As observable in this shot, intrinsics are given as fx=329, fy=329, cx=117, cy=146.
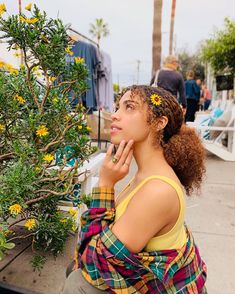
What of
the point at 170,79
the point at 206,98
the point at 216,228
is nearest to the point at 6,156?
the point at 216,228

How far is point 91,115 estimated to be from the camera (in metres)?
7.10

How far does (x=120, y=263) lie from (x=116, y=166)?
1.13 ft

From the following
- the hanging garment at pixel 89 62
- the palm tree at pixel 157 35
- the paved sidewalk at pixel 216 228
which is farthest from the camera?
the palm tree at pixel 157 35

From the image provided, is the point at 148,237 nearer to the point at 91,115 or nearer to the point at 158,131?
the point at 158,131

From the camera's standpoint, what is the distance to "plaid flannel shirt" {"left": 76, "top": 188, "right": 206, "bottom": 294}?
3.66 feet

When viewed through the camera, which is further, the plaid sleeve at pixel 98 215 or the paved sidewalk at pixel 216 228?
the paved sidewalk at pixel 216 228

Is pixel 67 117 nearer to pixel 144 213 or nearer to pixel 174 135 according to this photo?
pixel 174 135

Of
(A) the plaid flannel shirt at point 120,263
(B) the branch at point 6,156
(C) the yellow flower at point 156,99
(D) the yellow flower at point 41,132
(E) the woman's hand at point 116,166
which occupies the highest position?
(C) the yellow flower at point 156,99

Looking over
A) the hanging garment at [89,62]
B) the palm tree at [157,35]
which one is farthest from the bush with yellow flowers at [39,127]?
the palm tree at [157,35]

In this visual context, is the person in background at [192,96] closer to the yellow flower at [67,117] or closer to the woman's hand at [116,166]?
the yellow flower at [67,117]

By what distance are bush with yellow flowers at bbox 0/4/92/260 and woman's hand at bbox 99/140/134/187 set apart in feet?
1.47

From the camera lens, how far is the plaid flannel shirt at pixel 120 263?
112cm

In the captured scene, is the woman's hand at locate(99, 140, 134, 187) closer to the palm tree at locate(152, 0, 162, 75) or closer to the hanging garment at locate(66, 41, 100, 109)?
the hanging garment at locate(66, 41, 100, 109)

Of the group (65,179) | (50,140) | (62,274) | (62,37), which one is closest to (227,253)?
(62,274)
